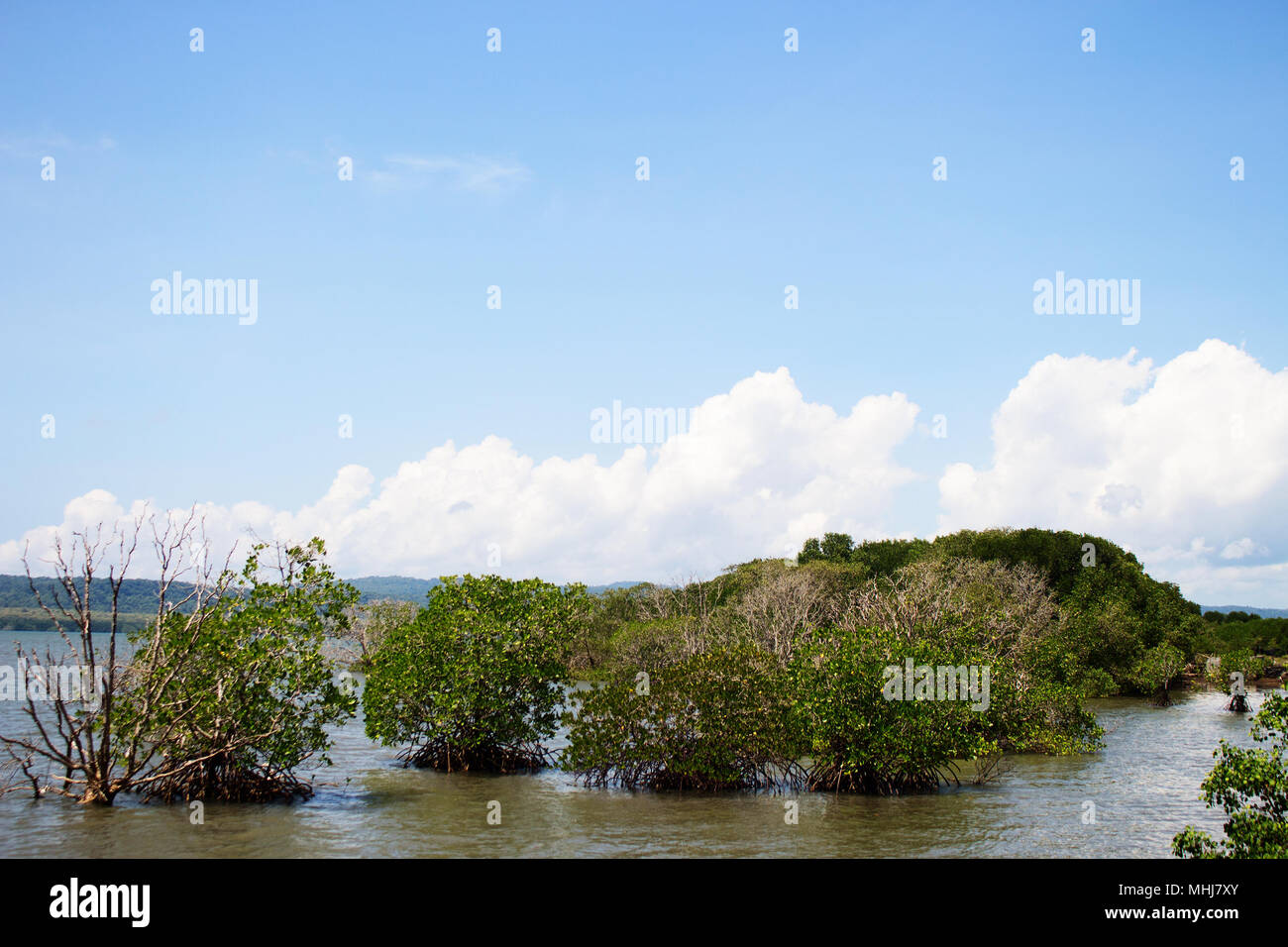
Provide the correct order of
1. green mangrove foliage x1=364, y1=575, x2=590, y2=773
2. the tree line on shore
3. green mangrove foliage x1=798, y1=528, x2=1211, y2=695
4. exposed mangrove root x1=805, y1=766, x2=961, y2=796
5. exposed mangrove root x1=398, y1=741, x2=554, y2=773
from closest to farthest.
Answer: the tree line on shore, exposed mangrove root x1=805, y1=766, x2=961, y2=796, green mangrove foliage x1=364, y1=575, x2=590, y2=773, exposed mangrove root x1=398, y1=741, x2=554, y2=773, green mangrove foliage x1=798, y1=528, x2=1211, y2=695

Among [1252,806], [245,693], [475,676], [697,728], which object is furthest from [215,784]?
[1252,806]

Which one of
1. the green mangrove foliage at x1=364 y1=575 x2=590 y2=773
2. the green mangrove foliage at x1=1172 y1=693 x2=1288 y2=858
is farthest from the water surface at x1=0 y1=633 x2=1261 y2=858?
the green mangrove foliage at x1=1172 y1=693 x2=1288 y2=858

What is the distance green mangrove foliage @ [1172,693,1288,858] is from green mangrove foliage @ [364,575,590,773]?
1595 cm

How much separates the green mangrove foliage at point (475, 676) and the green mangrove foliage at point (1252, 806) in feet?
52.3

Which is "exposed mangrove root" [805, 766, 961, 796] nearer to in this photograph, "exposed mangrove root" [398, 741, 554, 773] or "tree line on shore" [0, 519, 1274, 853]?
"tree line on shore" [0, 519, 1274, 853]

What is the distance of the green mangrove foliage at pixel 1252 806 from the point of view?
11.9 m

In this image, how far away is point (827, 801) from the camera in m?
21.3

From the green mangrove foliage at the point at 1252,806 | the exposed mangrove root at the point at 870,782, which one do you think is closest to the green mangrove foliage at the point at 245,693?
the exposed mangrove root at the point at 870,782

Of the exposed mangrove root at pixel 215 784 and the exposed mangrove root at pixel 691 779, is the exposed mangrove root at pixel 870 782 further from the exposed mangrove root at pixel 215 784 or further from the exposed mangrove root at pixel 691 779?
the exposed mangrove root at pixel 215 784

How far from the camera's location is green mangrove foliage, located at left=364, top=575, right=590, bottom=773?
24.5 metres

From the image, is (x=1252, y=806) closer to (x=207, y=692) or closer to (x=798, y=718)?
(x=798, y=718)
